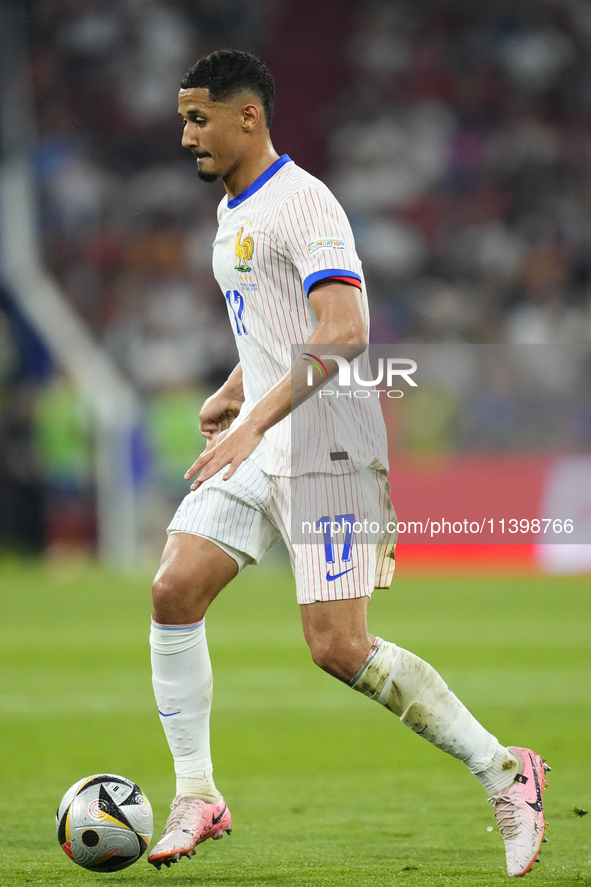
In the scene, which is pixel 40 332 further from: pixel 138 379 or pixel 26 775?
pixel 26 775

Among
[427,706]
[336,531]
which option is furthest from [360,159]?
[427,706]

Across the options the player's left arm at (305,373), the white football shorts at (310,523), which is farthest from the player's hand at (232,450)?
the white football shorts at (310,523)

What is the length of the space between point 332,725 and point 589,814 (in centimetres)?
237

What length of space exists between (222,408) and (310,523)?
72cm

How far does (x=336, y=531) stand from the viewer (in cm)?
361

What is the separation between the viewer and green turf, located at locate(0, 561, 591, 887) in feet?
12.6

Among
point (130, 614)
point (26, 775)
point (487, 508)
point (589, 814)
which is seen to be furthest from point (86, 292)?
point (589, 814)

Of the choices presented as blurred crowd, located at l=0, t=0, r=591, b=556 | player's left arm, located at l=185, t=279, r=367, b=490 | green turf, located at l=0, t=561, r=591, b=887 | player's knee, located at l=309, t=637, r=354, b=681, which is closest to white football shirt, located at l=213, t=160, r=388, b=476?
player's left arm, located at l=185, t=279, r=367, b=490

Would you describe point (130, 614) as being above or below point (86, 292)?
below

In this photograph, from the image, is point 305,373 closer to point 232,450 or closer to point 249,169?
point 232,450

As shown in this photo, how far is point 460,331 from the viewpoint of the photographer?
16.7 m

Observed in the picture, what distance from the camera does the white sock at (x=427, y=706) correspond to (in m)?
3.61

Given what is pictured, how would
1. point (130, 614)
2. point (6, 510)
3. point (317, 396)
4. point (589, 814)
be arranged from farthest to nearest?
1. point (6, 510)
2. point (130, 614)
3. point (589, 814)
4. point (317, 396)

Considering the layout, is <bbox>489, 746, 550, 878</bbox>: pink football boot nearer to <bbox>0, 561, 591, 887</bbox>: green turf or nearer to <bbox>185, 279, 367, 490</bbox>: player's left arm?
<bbox>0, 561, 591, 887</bbox>: green turf
